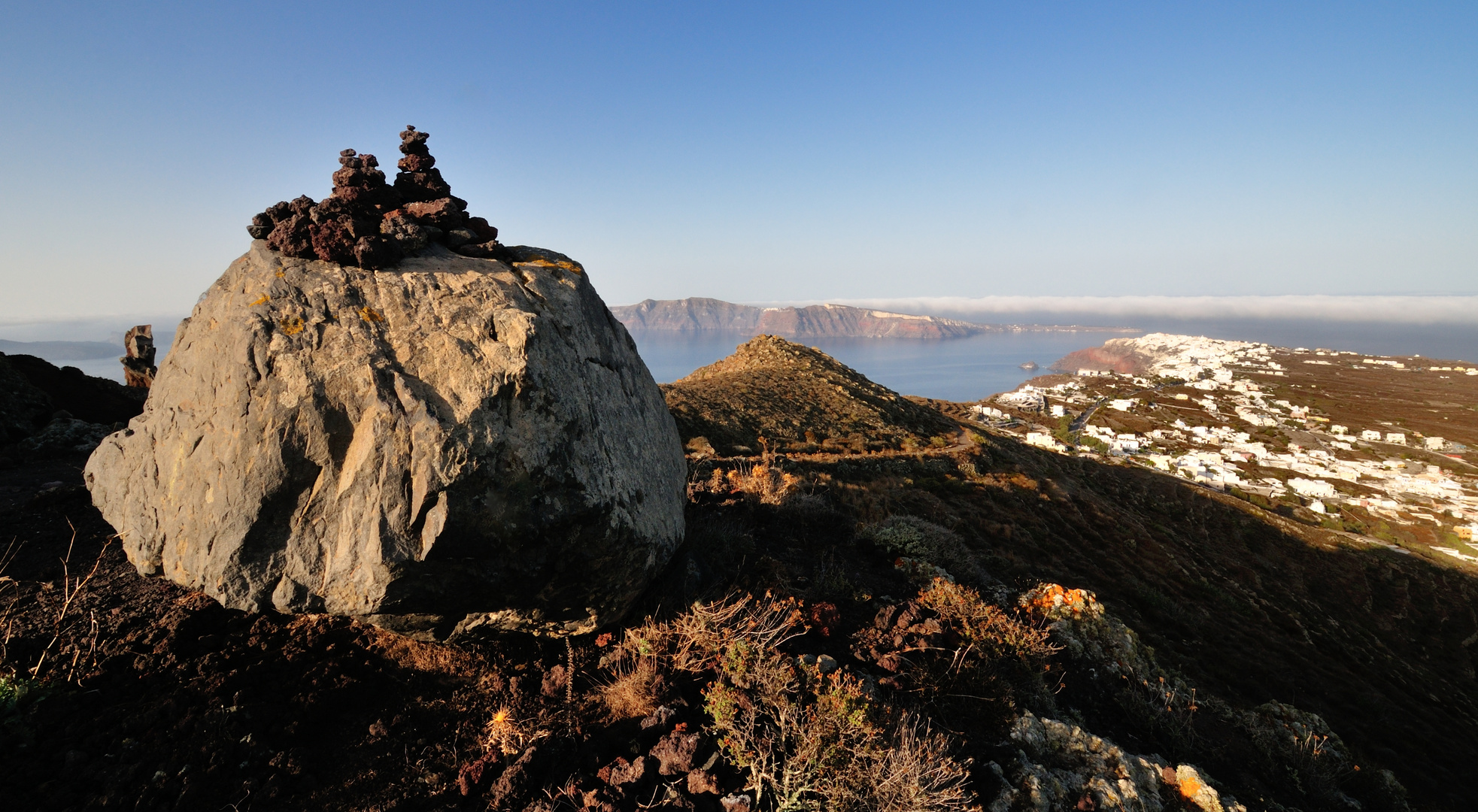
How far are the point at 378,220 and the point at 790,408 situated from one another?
2700 centimetres

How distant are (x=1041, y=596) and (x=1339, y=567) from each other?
4009cm

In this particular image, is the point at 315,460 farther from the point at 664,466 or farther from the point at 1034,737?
the point at 1034,737

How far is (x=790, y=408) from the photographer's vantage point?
31188 mm

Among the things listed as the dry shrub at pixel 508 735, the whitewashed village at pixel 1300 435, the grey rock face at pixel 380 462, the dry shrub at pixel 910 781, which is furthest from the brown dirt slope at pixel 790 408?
the whitewashed village at pixel 1300 435

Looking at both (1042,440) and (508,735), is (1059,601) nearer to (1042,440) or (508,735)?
(508,735)

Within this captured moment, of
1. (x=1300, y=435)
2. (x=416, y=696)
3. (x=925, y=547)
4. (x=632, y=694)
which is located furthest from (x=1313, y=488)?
(x=416, y=696)

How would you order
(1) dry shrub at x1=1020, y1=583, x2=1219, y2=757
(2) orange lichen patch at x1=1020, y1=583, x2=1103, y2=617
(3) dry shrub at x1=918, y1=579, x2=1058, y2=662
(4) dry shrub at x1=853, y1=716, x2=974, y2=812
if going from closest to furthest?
(4) dry shrub at x1=853, y1=716, x2=974, y2=812 → (3) dry shrub at x1=918, y1=579, x2=1058, y2=662 → (1) dry shrub at x1=1020, y1=583, x2=1219, y2=757 → (2) orange lichen patch at x1=1020, y1=583, x2=1103, y2=617

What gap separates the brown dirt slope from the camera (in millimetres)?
26422

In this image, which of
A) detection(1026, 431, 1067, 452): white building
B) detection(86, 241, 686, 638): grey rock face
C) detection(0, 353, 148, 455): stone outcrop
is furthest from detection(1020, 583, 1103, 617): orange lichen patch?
detection(1026, 431, 1067, 452): white building

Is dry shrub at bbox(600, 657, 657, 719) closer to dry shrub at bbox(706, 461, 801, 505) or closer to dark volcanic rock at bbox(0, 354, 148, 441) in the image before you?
dry shrub at bbox(706, 461, 801, 505)

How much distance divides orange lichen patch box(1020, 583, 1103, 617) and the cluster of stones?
30.5ft

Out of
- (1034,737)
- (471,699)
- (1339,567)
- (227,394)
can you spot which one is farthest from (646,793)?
(1339,567)

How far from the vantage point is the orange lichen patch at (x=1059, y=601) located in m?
8.29

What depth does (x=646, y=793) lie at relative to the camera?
381 cm
